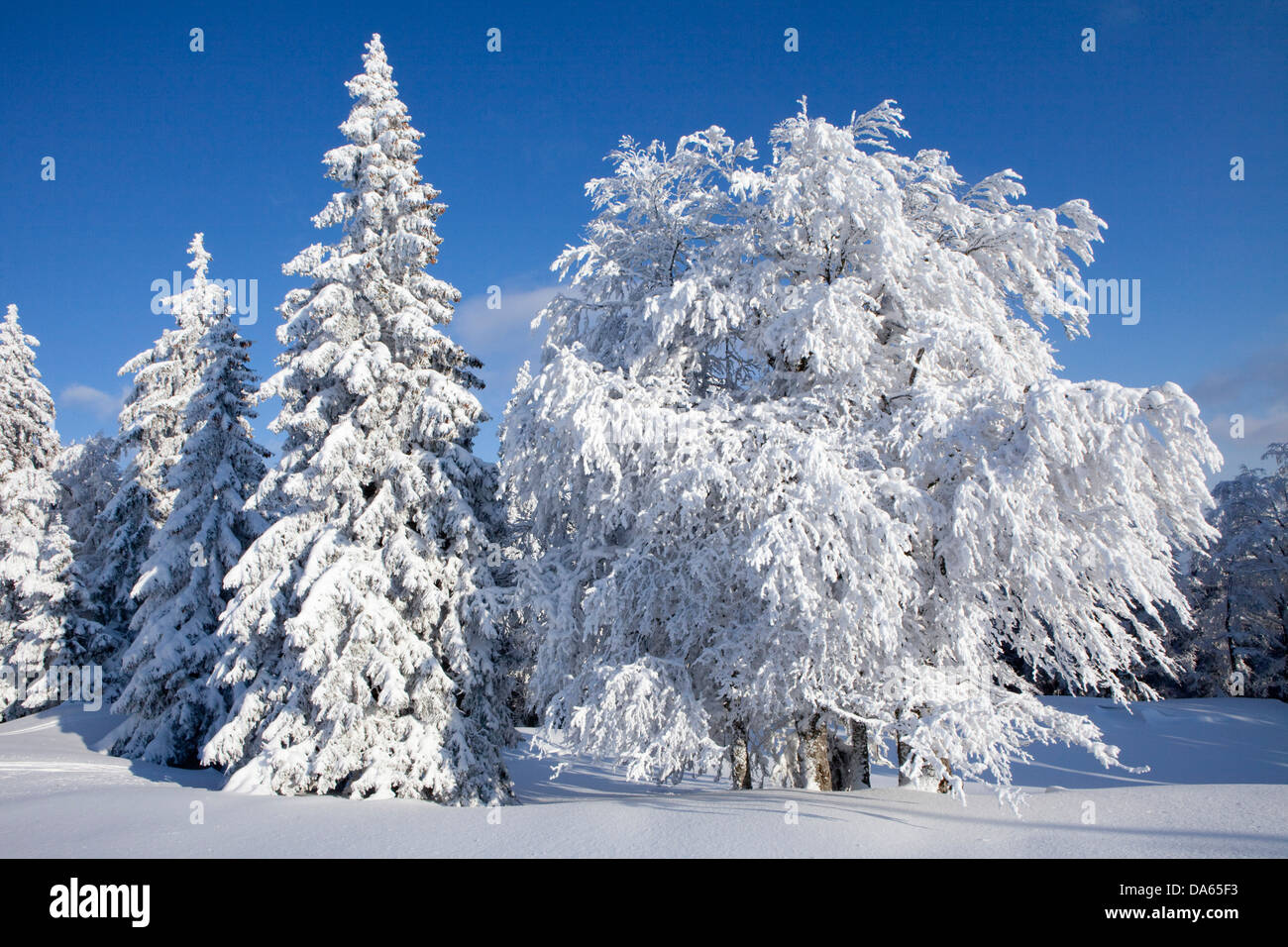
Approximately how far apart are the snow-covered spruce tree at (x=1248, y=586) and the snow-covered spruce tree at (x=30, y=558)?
3864 centimetres

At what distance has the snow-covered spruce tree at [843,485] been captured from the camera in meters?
7.38

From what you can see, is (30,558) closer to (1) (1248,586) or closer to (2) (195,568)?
(2) (195,568)

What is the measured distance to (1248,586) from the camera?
2659 cm

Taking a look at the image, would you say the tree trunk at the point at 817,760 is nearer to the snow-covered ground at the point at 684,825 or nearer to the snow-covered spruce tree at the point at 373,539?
the snow-covered ground at the point at 684,825

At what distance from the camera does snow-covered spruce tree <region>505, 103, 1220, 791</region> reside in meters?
7.38

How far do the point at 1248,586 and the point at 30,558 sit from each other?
42.6 meters

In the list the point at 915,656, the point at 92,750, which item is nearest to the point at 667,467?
the point at 915,656

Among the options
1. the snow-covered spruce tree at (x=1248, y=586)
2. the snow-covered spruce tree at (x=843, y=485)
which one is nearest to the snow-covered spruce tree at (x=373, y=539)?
the snow-covered spruce tree at (x=843, y=485)

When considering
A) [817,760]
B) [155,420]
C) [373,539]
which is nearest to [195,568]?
[155,420]

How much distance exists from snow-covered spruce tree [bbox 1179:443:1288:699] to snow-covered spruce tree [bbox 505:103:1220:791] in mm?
22870
